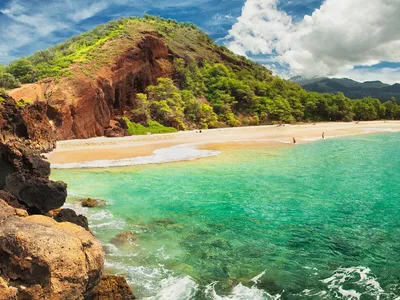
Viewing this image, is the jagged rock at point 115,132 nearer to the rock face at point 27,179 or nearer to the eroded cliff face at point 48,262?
the rock face at point 27,179

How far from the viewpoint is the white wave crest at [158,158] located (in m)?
29.2

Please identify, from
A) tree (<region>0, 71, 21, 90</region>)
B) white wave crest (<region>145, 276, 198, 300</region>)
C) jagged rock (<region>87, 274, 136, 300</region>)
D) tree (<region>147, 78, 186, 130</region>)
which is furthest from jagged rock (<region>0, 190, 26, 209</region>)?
tree (<region>147, 78, 186, 130</region>)

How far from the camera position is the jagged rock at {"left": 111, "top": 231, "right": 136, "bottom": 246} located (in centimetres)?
1245

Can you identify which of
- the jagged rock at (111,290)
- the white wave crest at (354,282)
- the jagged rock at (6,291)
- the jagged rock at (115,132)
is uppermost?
the jagged rock at (115,132)

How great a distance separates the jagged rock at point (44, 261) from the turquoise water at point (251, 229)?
3.00 metres

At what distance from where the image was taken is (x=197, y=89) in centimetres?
7438

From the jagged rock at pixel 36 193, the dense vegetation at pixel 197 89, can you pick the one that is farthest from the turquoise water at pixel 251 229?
the dense vegetation at pixel 197 89

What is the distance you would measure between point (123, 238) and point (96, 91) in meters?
39.5

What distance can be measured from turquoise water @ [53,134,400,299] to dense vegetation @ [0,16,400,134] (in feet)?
99.8

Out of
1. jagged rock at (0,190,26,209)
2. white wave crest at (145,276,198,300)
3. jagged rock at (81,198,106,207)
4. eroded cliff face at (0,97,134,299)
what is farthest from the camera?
jagged rock at (81,198,106,207)

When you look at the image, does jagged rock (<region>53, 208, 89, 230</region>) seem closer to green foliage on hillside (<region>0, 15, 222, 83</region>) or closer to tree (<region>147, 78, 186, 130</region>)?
green foliage on hillside (<region>0, 15, 222, 83</region>)

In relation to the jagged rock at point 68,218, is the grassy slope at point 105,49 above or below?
above

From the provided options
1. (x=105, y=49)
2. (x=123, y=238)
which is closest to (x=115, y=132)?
(x=105, y=49)

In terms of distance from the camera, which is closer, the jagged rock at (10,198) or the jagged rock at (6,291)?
the jagged rock at (6,291)
